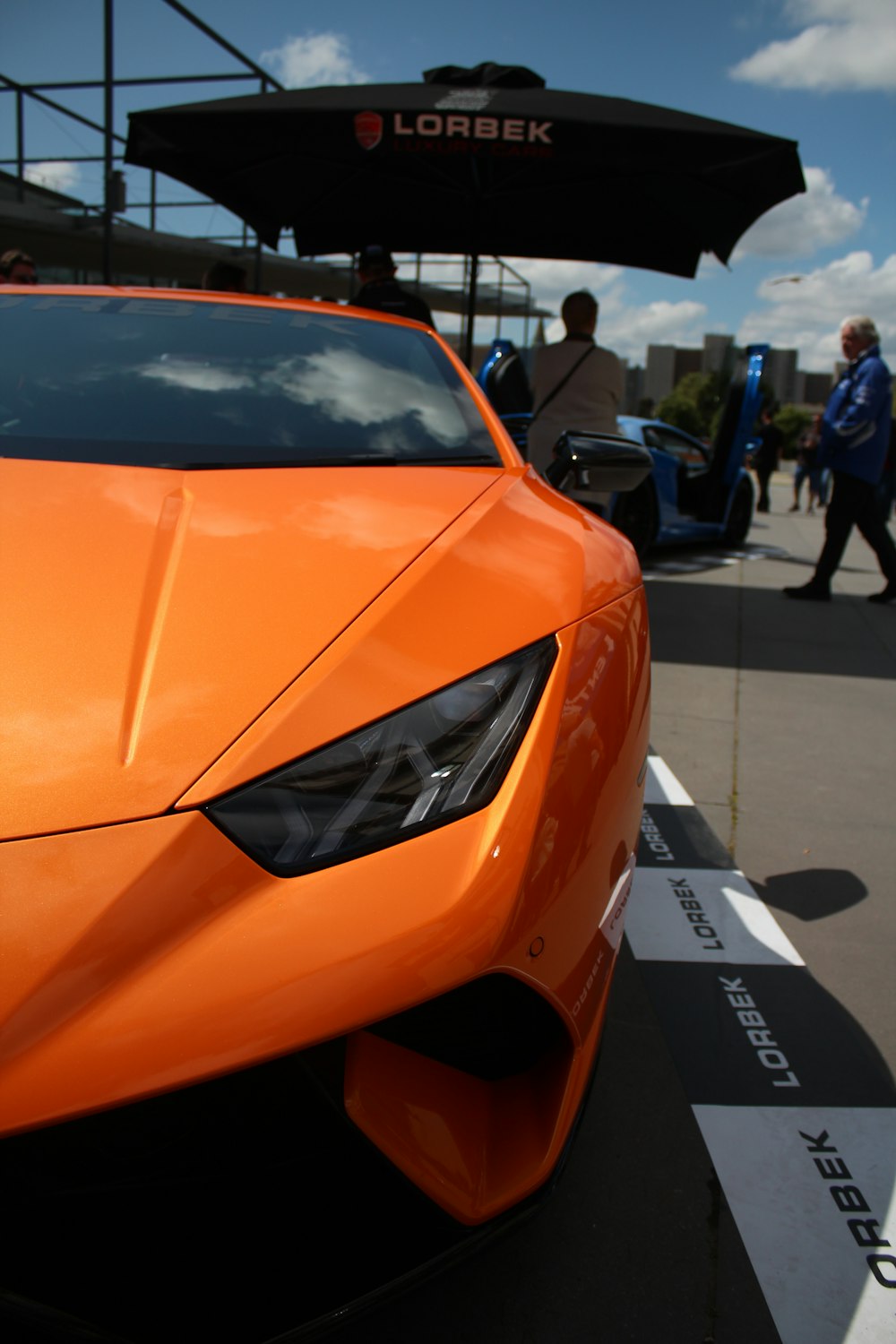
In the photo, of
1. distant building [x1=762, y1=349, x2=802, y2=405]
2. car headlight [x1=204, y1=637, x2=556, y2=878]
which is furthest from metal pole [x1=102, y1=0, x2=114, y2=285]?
distant building [x1=762, y1=349, x2=802, y2=405]

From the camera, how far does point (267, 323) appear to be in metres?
2.33

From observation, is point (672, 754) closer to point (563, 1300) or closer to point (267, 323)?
point (267, 323)

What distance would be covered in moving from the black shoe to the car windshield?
486 centimetres

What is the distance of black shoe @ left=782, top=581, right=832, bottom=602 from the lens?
21.8 feet

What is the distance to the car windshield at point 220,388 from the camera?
179 centimetres

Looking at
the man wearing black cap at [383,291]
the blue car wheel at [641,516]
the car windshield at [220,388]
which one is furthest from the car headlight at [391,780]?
the blue car wheel at [641,516]

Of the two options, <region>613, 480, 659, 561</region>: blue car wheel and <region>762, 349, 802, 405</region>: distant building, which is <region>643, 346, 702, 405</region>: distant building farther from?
<region>613, 480, 659, 561</region>: blue car wheel

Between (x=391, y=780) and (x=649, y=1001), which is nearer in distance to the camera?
(x=391, y=780)

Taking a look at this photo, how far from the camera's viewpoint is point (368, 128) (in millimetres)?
5508

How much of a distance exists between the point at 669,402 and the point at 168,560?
378 ft

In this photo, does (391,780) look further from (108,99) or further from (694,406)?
(694,406)

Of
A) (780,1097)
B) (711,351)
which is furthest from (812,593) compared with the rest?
(711,351)

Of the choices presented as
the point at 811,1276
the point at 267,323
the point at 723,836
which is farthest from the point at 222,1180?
the point at 723,836

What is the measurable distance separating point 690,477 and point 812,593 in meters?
2.28
